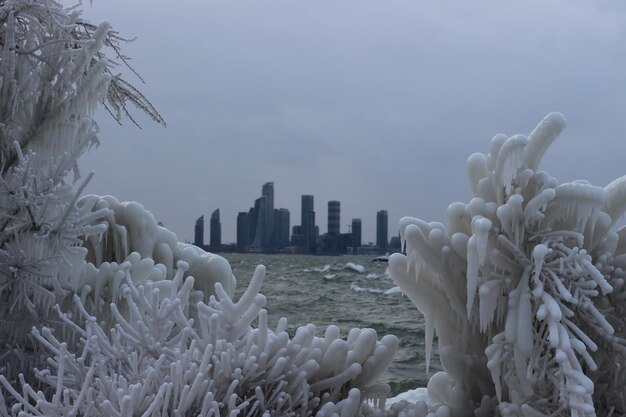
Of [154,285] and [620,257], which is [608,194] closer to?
Result: [620,257]

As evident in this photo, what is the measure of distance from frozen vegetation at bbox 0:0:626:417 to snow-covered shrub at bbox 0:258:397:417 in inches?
0.4

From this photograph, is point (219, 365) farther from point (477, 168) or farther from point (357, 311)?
point (357, 311)

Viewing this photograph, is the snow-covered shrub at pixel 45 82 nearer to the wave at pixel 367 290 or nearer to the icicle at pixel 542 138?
the icicle at pixel 542 138

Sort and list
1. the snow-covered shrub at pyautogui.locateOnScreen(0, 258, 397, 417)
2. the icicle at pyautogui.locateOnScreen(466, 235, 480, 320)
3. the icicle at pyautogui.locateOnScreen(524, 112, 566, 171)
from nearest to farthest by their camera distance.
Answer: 1. the snow-covered shrub at pyautogui.locateOnScreen(0, 258, 397, 417)
2. the icicle at pyautogui.locateOnScreen(466, 235, 480, 320)
3. the icicle at pyautogui.locateOnScreen(524, 112, 566, 171)

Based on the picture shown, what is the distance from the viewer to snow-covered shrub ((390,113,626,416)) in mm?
3857

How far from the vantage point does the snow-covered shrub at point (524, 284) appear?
386 centimetres

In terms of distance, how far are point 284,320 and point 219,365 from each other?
0.59 m

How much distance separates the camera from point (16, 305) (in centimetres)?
495

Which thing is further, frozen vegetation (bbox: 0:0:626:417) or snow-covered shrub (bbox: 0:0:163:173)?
snow-covered shrub (bbox: 0:0:163:173)

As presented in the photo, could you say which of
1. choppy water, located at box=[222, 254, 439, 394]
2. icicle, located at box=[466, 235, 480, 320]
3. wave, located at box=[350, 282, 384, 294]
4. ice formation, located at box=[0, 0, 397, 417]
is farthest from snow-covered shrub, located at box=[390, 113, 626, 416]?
wave, located at box=[350, 282, 384, 294]

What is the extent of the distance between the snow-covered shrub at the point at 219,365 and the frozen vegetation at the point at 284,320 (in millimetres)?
11

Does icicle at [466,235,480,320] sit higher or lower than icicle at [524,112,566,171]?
lower

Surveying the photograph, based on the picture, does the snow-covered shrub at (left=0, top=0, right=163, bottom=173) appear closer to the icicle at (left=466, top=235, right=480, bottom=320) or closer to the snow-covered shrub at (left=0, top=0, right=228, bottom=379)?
the snow-covered shrub at (left=0, top=0, right=228, bottom=379)

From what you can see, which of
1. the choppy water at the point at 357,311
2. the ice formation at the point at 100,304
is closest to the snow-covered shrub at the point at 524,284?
the ice formation at the point at 100,304
